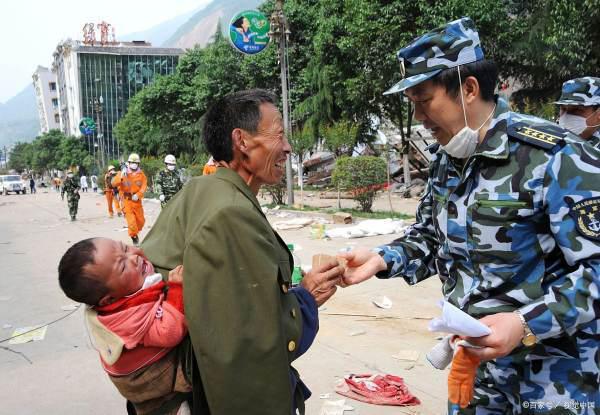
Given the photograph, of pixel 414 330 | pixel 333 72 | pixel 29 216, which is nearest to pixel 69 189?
pixel 29 216

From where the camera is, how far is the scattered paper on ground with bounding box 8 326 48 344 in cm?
503

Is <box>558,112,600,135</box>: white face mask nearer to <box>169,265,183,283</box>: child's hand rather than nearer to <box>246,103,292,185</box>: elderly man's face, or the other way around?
<box>246,103,292,185</box>: elderly man's face

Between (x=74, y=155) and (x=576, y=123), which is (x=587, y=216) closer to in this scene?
(x=576, y=123)

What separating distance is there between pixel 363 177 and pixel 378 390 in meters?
9.74

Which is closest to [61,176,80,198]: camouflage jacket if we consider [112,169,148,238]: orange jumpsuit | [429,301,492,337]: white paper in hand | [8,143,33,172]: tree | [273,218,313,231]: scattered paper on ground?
[112,169,148,238]: orange jumpsuit

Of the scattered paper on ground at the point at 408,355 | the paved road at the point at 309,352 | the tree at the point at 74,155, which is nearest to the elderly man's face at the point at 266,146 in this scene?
the paved road at the point at 309,352

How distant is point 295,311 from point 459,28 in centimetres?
102

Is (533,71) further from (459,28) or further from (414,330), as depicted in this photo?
(459,28)

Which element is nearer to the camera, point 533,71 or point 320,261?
point 320,261

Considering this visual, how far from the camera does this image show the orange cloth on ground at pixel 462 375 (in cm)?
141

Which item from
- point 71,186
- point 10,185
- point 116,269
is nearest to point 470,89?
point 116,269

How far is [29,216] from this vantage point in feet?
64.0

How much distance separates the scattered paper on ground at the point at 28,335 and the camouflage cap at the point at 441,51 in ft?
16.0

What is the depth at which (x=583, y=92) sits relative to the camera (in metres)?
3.31
